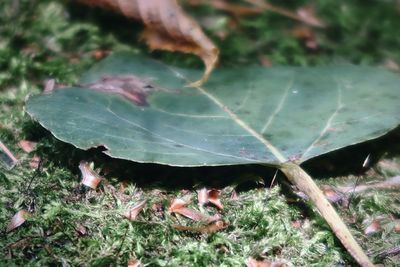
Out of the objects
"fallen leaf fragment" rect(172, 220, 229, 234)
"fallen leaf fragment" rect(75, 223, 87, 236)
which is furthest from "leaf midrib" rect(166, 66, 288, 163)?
"fallen leaf fragment" rect(75, 223, 87, 236)

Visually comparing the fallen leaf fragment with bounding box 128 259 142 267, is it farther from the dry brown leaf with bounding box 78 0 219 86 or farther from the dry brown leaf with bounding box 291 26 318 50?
the dry brown leaf with bounding box 291 26 318 50

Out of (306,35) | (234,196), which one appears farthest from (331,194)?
(306,35)

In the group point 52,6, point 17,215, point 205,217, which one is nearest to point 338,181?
point 205,217

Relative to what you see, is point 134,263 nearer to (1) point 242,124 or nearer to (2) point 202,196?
(2) point 202,196

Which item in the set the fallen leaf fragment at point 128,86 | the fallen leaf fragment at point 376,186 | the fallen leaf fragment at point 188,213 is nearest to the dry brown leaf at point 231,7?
the fallen leaf fragment at point 128,86

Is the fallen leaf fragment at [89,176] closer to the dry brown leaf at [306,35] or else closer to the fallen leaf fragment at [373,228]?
the fallen leaf fragment at [373,228]
